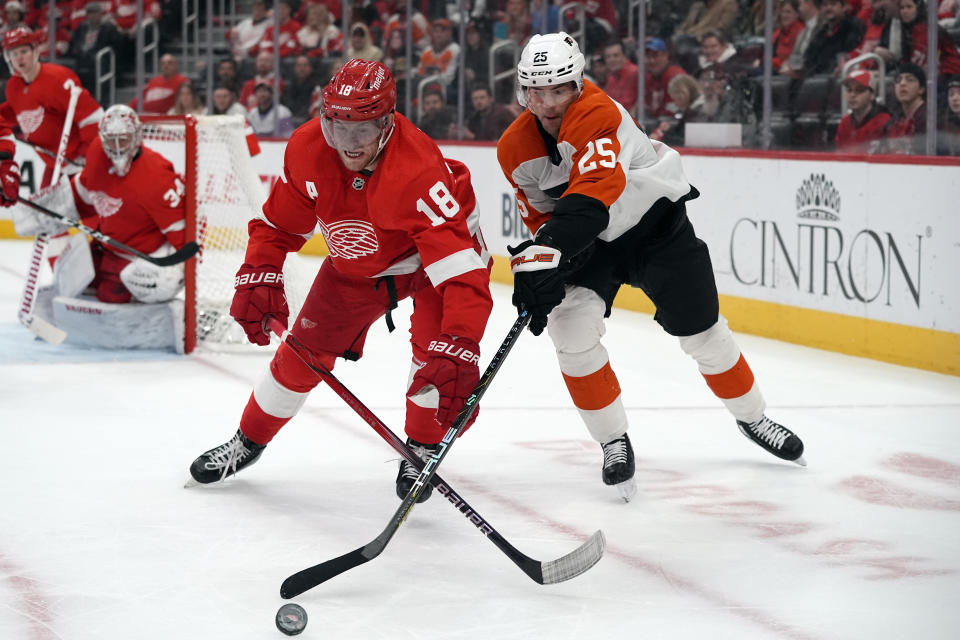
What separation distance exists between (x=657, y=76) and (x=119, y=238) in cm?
277

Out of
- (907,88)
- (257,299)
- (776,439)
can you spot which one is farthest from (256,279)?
(907,88)

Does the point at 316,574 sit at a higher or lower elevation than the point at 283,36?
lower

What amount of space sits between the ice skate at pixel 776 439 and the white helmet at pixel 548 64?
1.07 metres

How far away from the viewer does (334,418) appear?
3842 mm

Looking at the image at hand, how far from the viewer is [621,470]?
2.94 meters

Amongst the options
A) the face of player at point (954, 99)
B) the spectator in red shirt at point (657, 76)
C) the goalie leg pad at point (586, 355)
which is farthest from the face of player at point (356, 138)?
the spectator in red shirt at point (657, 76)

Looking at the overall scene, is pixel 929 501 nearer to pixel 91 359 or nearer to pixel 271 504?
pixel 271 504

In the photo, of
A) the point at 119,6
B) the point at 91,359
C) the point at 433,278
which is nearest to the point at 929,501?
the point at 433,278

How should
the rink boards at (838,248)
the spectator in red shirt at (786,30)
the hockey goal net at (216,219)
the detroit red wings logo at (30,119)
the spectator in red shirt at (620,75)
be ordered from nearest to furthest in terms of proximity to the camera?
the rink boards at (838,248) < the hockey goal net at (216,219) < the spectator in red shirt at (786,30) < the detroit red wings logo at (30,119) < the spectator in red shirt at (620,75)

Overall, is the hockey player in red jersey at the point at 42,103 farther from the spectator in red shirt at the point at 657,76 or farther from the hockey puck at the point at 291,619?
the hockey puck at the point at 291,619

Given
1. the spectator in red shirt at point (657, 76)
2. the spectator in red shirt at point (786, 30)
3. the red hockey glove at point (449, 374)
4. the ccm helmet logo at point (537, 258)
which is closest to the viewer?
the red hockey glove at point (449, 374)

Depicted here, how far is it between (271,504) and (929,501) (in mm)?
1497

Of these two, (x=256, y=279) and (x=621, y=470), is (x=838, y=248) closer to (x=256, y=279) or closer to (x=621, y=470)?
(x=621, y=470)

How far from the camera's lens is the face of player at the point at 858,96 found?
16.7ft
